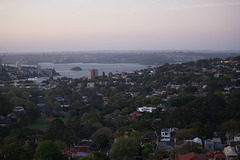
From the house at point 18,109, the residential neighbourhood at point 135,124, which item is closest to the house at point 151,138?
the residential neighbourhood at point 135,124

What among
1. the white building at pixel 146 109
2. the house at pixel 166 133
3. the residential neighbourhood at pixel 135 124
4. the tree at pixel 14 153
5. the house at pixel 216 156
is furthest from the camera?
the white building at pixel 146 109

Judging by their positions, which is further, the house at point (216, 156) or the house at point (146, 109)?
the house at point (146, 109)

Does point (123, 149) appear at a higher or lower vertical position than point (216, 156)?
lower

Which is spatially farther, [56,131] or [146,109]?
[146,109]

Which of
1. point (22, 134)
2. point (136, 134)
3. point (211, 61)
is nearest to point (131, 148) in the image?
point (136, 134)

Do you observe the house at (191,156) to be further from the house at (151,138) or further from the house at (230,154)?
the house at (151,138)

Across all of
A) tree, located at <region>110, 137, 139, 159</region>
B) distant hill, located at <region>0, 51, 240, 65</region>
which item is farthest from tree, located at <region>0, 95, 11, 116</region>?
distant hill, located at <region>0, 51, 240, 65</region>

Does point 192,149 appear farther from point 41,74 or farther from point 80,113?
point 41,74

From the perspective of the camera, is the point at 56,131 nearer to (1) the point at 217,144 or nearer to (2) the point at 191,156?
(1) the point at 217,144

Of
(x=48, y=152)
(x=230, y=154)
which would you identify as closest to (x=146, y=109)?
(x=48, y=152)

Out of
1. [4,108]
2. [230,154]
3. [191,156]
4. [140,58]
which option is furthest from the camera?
[140,58]

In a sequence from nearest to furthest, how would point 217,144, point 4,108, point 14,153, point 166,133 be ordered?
point 14,153
point 217,144
point 166,133
point 4,108
